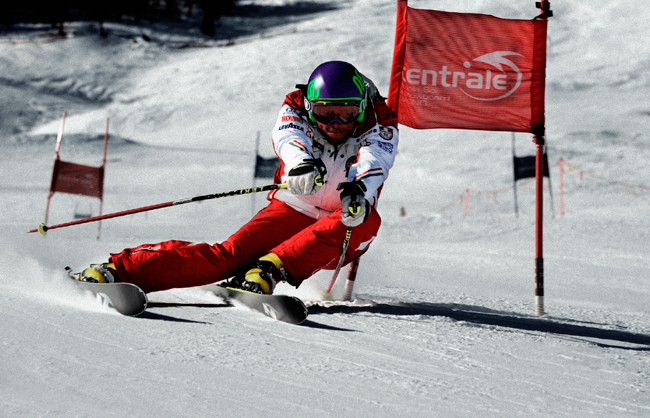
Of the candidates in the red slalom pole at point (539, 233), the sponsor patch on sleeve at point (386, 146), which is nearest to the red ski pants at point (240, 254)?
the sponsor patch on sleeve at point (386, 146)

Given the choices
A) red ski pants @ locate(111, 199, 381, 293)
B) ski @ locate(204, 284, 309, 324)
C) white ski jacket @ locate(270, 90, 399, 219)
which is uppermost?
white ski jacket @ locate(270, 90, 399, 219)

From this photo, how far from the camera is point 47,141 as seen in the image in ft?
62.0

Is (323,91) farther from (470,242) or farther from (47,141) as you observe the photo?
(47,141)

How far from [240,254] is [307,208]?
1.68ft

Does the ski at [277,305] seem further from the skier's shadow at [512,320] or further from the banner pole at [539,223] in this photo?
the banner pole at [539,223]

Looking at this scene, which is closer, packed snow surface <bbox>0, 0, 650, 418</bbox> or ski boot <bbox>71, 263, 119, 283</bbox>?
packed snow surface <bbox>0, 0, 650, 418</bbox>

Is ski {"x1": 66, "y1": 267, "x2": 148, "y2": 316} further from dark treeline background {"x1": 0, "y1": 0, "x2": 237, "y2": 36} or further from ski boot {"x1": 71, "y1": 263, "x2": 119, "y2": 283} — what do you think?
dark treeline background {"x1": 0, "y1": 0, "x2": 237, "y2": 36}

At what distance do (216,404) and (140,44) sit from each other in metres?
33.7

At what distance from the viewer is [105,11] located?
38.1 metres

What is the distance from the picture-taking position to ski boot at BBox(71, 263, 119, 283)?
299 centimetres

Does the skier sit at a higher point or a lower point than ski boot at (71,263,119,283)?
higher

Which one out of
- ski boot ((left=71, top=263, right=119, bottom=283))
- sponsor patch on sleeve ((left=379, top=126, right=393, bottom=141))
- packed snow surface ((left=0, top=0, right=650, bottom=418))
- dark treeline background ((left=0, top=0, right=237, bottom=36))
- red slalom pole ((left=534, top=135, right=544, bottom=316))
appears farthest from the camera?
dark treeline background ((left=0, top=0, right=237, bottom=36))

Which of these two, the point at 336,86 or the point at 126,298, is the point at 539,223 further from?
the point at 126,298

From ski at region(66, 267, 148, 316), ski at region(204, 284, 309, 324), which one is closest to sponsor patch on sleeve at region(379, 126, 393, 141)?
ski at region(204, 284, 309, 324)
